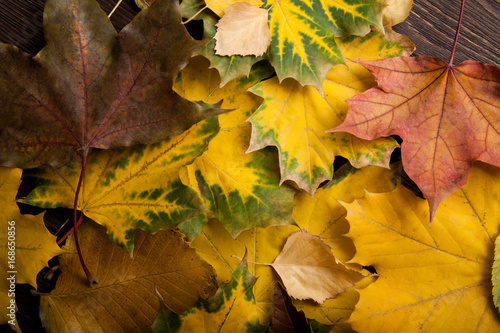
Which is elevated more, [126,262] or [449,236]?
[449,236]

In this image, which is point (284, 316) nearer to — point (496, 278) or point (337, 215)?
point (337, 215)

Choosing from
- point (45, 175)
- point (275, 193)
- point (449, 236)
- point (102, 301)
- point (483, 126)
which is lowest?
point (102, 301)

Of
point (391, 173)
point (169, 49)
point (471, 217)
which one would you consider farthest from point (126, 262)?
point (471, 217)

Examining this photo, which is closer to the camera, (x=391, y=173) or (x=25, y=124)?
(x=25, y=124)

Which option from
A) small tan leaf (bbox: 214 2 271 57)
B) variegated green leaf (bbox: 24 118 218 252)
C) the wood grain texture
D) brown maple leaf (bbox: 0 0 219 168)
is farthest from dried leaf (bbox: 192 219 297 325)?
the wood grain texture

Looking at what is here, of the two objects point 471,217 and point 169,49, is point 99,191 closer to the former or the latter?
point 169,49

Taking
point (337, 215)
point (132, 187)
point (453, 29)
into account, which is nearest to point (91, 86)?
point (132, 187)

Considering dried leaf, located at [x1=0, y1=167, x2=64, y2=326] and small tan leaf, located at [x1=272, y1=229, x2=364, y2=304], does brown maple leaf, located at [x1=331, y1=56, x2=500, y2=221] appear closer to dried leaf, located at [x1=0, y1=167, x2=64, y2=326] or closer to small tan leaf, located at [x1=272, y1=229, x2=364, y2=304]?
small tan leaf, located at [x1=272, y1=229, x2=364, y2=304]
